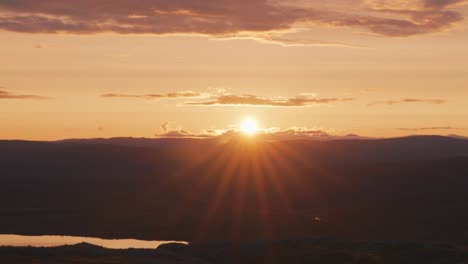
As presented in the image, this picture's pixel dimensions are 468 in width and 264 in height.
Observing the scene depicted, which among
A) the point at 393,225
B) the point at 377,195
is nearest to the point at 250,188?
the point at 377,195

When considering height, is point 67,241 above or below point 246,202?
below

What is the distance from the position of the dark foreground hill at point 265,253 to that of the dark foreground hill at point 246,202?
18184mm

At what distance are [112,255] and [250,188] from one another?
8701 cm

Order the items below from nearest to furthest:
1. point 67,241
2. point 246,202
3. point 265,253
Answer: point 265,253
point 67,241
point 246,202

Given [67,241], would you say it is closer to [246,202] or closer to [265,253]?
[265,253]

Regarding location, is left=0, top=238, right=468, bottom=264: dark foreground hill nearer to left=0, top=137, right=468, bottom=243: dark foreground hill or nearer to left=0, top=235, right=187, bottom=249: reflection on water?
left=0, top=235, right=187, bottom=249: reflection on water

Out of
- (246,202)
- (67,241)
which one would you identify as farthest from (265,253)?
(246,202)

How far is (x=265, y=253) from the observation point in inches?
3004

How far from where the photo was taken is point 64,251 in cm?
7200

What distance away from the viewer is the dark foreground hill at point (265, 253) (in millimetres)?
68500

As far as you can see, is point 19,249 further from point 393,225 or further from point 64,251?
point 393,225

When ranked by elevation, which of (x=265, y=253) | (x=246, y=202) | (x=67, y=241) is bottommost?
(x=265, y=253)

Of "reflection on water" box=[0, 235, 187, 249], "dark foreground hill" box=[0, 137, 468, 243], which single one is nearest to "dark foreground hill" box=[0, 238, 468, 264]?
"reflection on water" box=[0, 235, 187, 249]

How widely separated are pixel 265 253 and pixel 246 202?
61.9 m
